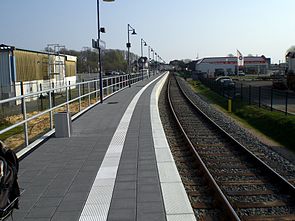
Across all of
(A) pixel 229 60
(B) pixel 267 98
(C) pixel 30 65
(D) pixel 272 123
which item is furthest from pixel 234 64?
(D) pixel 272 123

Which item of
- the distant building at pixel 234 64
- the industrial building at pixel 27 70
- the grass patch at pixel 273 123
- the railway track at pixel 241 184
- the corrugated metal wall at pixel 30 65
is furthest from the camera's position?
the distant building at pixel 234 64

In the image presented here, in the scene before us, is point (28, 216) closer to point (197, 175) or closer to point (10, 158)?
point (10, 158)

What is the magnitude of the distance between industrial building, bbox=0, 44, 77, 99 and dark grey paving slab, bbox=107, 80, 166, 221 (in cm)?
1811

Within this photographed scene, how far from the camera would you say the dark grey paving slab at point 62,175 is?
496 cm

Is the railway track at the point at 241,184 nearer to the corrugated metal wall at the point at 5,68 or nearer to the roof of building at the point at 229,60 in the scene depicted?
the corrugated metal wall at the point at 5,68

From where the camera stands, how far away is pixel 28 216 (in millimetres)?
4754

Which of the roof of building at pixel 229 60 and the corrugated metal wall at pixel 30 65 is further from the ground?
the roof of building at pixel 229 60

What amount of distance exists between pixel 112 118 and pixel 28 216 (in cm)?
962

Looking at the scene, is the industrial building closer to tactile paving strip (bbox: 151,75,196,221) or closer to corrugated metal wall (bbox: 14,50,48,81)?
corrugated metal wall (bbox: 14,50,48,81)

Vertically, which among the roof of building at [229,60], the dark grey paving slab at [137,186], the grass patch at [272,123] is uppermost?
the roof of building at [229,60]

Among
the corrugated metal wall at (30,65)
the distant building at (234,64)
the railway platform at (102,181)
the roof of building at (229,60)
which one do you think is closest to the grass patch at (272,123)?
the railway platform at (102,181)

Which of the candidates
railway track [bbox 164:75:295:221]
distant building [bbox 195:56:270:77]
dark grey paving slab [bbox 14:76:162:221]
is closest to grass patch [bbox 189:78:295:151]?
railway track [bbox 164:75:295:221]

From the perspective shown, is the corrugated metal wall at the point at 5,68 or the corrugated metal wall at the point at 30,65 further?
the corrugated metal wall at the point at 30,65

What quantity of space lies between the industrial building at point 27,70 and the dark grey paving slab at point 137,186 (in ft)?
59.4
